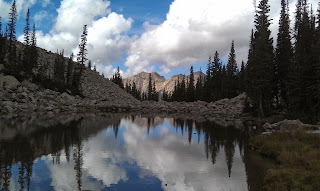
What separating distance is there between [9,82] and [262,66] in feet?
158

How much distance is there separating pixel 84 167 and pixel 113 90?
8386cm

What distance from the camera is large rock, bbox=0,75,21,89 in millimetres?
45375

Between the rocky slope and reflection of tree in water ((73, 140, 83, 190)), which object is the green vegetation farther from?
the rocky slope

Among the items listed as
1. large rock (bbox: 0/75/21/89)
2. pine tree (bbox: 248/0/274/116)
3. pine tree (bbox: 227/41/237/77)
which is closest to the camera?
pine tree (bbox: 248/0/274/116)

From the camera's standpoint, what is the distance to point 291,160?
1295cm

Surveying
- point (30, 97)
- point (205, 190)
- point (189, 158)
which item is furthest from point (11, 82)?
point (205, 190)

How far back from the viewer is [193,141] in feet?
73.7

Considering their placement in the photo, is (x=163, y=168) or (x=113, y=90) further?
(x=113, y=90)

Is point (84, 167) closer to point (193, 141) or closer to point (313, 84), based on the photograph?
point (193, 141)

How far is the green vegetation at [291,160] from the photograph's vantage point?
924cm

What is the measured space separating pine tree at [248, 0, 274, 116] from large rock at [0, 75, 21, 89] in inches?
1820

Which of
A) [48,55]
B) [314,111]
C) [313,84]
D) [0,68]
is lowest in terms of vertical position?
[314,111]

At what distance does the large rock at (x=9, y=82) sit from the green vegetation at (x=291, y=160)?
4575 centimetres

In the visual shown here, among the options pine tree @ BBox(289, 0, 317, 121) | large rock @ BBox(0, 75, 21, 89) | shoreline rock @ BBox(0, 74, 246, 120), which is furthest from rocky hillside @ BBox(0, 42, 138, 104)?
pine tree @ BBox(289, 0, 317, 121)
